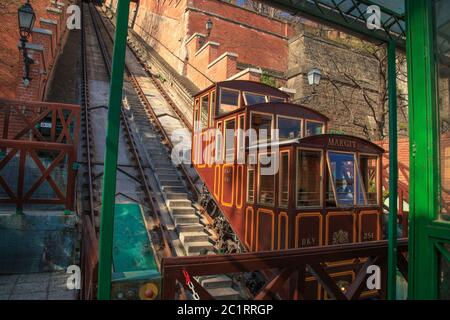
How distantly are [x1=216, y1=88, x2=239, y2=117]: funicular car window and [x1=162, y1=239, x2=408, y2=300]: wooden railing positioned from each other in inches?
216

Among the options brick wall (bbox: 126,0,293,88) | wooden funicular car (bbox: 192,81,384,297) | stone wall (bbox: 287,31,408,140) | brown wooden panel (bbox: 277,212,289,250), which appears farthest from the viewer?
brick wall (bbox: 126,0,293,88)

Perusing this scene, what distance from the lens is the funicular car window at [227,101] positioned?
27.1 feet

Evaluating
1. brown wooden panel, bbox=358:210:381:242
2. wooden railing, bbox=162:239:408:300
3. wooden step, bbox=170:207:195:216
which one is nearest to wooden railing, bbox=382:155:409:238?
brown wooden panel, bbox=358:210:381:242

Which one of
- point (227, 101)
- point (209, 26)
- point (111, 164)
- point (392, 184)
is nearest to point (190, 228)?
point (227, 101)

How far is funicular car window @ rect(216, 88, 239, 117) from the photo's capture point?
8.27 metres

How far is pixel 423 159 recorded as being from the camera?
9.25 feet

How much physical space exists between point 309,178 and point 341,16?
2604 millimetres

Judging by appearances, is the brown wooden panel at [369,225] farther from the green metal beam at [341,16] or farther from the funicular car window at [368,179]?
the green metal beam at [341,16]

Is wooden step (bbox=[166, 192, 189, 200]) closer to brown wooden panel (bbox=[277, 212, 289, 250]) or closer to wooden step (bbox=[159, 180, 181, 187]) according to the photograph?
wooden step (bbox=[159, 180, 181, 187])

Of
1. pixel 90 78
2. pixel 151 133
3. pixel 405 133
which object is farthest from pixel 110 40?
pixel 405 133

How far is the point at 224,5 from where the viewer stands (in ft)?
76.4

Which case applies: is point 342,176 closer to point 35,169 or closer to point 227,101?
point 227,101

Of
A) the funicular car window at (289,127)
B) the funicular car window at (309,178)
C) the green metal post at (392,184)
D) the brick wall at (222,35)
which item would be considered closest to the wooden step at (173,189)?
the funicular car window at (289,127)

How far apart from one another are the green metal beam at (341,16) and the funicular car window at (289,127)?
114 inches
